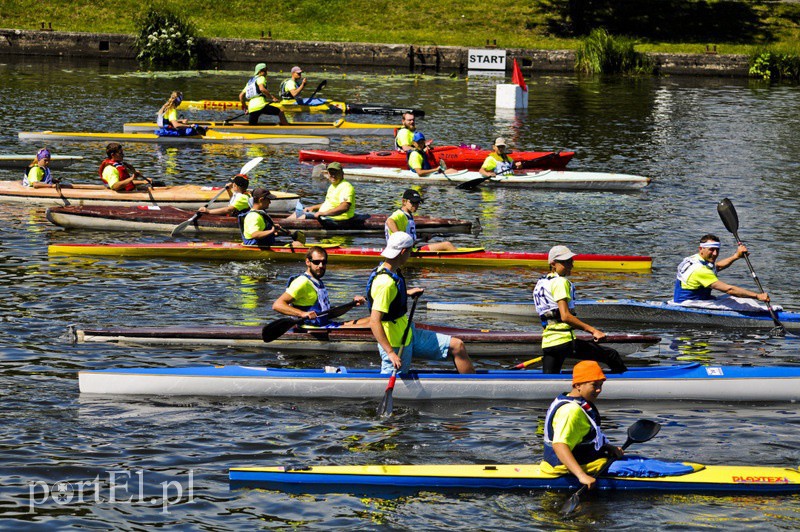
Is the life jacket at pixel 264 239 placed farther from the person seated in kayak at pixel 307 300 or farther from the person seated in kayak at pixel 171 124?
the person seated in kayak at pixel 171 124

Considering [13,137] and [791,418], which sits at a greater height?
[13,137]

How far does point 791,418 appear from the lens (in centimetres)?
1419

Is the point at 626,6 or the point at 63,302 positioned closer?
the point at 63,302

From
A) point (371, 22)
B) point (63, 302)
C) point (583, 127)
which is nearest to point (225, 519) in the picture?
point (63, 302)

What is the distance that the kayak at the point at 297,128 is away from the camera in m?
35.8

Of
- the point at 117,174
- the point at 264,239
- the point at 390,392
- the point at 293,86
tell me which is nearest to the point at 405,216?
the point at 264,239

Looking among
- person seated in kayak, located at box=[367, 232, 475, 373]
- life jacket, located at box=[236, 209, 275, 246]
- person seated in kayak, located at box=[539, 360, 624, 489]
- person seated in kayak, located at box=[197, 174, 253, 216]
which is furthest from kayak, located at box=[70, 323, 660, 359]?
person seated in kayak, located at box=[197, 174, 253, 216]

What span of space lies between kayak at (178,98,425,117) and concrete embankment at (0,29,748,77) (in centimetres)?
1322

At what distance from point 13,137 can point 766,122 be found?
25.4 metres

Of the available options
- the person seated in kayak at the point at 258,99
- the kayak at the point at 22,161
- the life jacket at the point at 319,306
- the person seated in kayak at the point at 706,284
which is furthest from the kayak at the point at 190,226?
the person seated in kayak at the point at 258,99

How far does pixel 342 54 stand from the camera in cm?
5444

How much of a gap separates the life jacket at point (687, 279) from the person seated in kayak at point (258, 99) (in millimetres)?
19892

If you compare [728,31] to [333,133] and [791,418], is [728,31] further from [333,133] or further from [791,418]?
[791,418]

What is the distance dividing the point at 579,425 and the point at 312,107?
92.3ft
